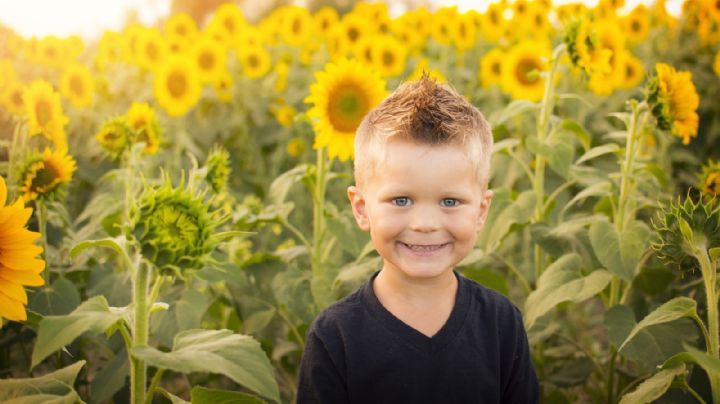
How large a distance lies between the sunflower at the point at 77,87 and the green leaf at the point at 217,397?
119 inches

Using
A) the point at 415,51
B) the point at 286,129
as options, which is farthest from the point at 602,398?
the point at 415,51

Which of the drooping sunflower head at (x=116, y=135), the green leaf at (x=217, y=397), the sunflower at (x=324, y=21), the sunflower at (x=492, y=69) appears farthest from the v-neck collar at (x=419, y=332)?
the sunflower at (x=324, y=21)

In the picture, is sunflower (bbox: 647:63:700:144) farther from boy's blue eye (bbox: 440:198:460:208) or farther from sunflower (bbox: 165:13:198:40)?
sunflower (bbox: 165:13:198:40)

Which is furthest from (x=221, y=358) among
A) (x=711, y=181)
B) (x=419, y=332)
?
(x=711, y=181)

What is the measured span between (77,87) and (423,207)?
3268 millimetres

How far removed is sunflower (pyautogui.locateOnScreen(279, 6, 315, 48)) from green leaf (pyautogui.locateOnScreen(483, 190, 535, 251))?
4273 millimetres

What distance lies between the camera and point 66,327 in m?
1.41

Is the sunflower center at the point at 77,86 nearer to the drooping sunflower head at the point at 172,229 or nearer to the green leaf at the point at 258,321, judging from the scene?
the green leaf at the point at 258,321

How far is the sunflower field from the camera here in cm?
154

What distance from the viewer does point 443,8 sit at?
6344 mm

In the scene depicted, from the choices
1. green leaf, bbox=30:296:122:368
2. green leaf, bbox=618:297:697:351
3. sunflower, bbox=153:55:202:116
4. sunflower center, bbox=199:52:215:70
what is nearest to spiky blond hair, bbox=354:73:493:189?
green leaf, bbox=618:297:697:351

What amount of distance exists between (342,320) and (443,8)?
5.16m

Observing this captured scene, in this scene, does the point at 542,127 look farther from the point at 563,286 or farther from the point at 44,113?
→ the point at 44,113

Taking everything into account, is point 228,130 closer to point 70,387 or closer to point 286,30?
Answer: point 286,30
